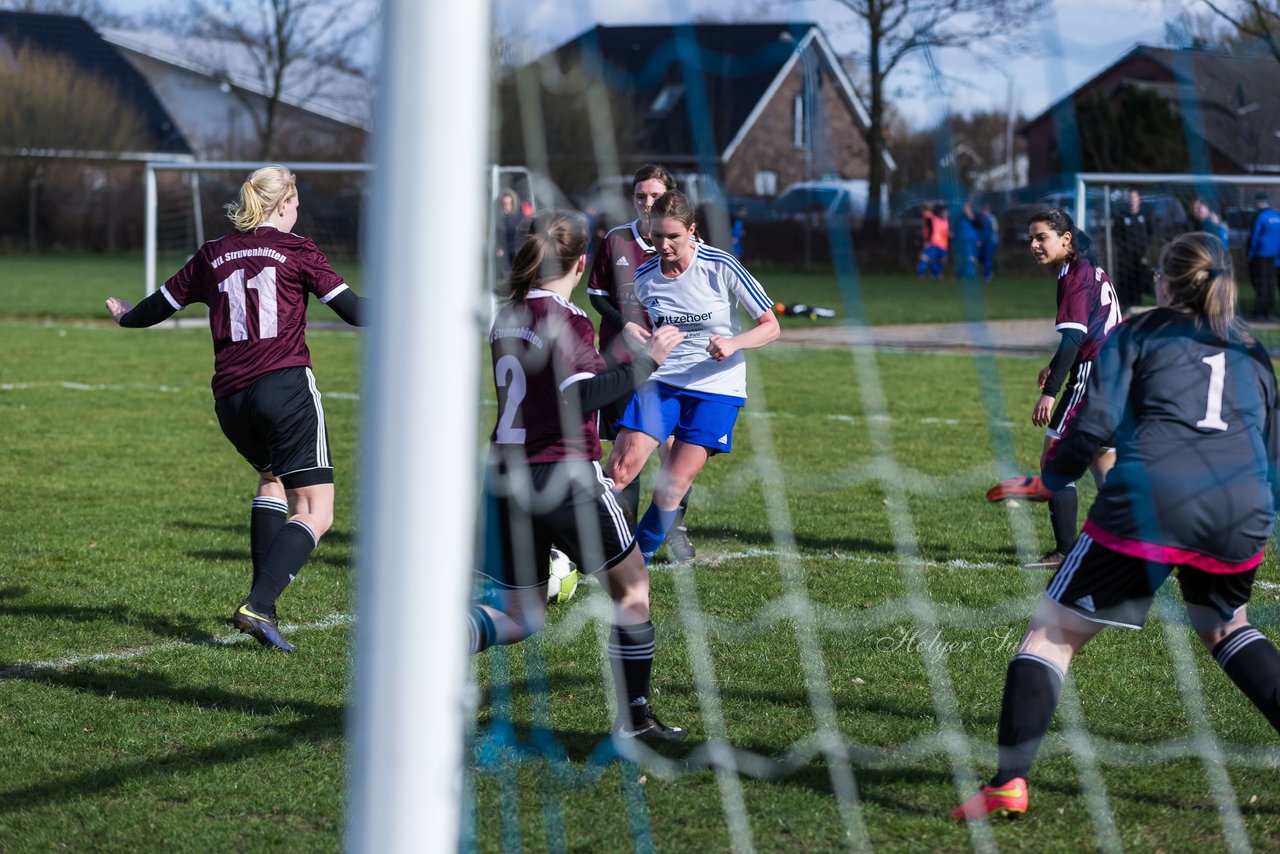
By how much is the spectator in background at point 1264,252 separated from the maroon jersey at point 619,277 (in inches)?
496

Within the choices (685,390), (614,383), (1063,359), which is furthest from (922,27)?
(614,383)

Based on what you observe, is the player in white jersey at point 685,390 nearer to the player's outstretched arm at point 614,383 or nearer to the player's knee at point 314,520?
the player's knee at point 314,520

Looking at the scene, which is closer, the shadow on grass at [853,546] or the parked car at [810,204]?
the shadow on grass at [853,546]

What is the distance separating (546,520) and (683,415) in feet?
7.08

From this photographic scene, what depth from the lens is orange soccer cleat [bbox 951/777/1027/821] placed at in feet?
11.2

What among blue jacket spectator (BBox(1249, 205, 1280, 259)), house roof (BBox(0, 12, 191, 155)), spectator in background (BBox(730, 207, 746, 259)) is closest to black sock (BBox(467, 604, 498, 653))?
blue jacket spectator (BBox(1249, 205, 1280, 259))

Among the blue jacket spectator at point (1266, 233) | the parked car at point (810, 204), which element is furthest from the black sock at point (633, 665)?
the blue jacket spectator at point (1266, 233)

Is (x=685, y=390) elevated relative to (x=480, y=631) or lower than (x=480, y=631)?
elevated

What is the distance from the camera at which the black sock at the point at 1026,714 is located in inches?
134

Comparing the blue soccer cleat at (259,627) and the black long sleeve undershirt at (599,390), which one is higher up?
the black long sleeve undershirt at (599,390)

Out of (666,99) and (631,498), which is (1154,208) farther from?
(631,498)

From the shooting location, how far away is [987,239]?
22266mm

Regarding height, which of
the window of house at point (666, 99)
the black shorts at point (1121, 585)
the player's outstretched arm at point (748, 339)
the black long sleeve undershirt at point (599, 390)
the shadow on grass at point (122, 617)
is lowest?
the shadow on grass at point (122, 617)

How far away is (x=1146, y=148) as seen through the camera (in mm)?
17141
